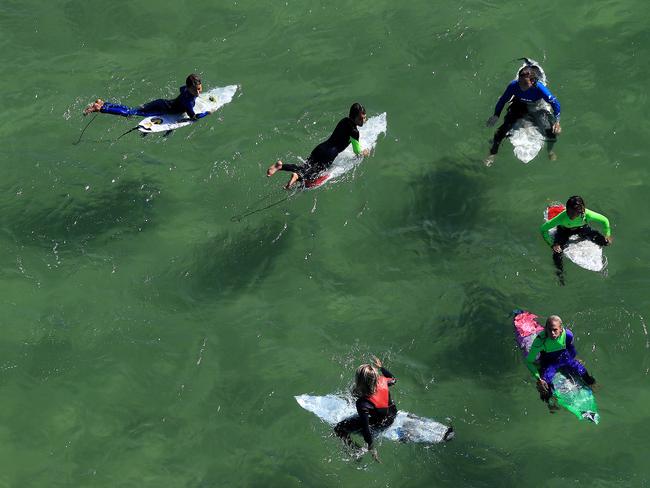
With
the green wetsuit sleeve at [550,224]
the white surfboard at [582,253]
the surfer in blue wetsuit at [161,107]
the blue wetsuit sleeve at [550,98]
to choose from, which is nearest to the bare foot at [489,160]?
the blue wetsuit sleeve at [550,98]

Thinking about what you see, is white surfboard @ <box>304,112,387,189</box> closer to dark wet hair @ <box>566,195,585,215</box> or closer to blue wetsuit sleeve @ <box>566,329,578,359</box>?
dark wet hair @ <box>566,195,585,215</box>

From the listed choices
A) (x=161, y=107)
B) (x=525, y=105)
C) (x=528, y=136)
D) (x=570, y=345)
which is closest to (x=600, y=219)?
(x=570, y=345)

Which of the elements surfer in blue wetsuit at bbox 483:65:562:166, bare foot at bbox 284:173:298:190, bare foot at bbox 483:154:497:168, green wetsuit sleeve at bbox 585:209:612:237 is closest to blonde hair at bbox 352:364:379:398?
bare foot at bbox 284:173:298:190

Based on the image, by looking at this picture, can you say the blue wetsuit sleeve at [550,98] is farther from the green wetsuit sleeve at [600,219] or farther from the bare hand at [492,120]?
the green wetsuit sleeve at [600,219]

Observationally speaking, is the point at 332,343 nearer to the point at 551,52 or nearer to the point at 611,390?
the point at 611,390

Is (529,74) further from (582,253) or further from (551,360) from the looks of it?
(551,360)
